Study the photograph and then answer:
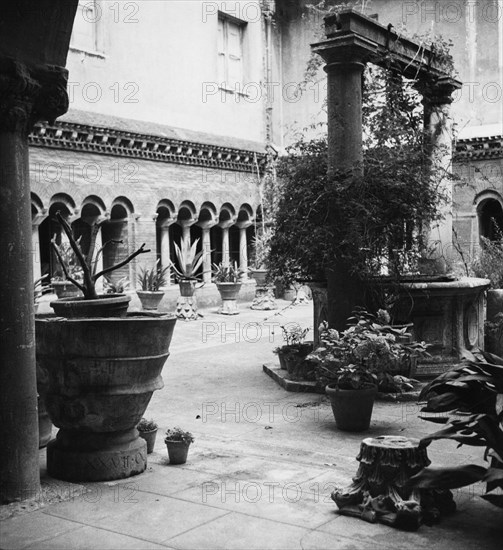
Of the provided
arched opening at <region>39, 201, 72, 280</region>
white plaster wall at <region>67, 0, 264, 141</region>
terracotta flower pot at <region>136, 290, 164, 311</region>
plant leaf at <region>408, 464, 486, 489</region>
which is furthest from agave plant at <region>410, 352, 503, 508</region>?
white plaster wall at <region>67, 0, 264, 141</region>

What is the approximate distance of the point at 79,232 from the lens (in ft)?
60.2

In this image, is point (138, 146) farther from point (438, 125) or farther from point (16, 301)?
point (16, 301)

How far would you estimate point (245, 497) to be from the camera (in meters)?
4.79

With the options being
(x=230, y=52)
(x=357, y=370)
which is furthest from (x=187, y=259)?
(x=357, y=370)

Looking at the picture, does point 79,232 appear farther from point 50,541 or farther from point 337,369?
point 50,541

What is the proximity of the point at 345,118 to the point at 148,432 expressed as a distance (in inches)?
168

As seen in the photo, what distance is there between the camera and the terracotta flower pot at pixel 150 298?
1745 cm

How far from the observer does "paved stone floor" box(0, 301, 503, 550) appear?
13.4 feet

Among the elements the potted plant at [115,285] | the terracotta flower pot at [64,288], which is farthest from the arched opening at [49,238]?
the terracotta flower pot at [64,288]

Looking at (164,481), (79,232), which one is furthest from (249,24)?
(164,481)

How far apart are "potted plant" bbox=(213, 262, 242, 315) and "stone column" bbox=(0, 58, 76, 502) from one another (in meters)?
13.9

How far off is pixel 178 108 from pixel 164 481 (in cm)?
1643

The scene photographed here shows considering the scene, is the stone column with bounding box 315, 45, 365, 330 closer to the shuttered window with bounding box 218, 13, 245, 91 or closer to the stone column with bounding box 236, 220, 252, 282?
the stone column with bounding box 236, 220, 252, 282

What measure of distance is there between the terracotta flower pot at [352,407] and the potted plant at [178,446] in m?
1.54
